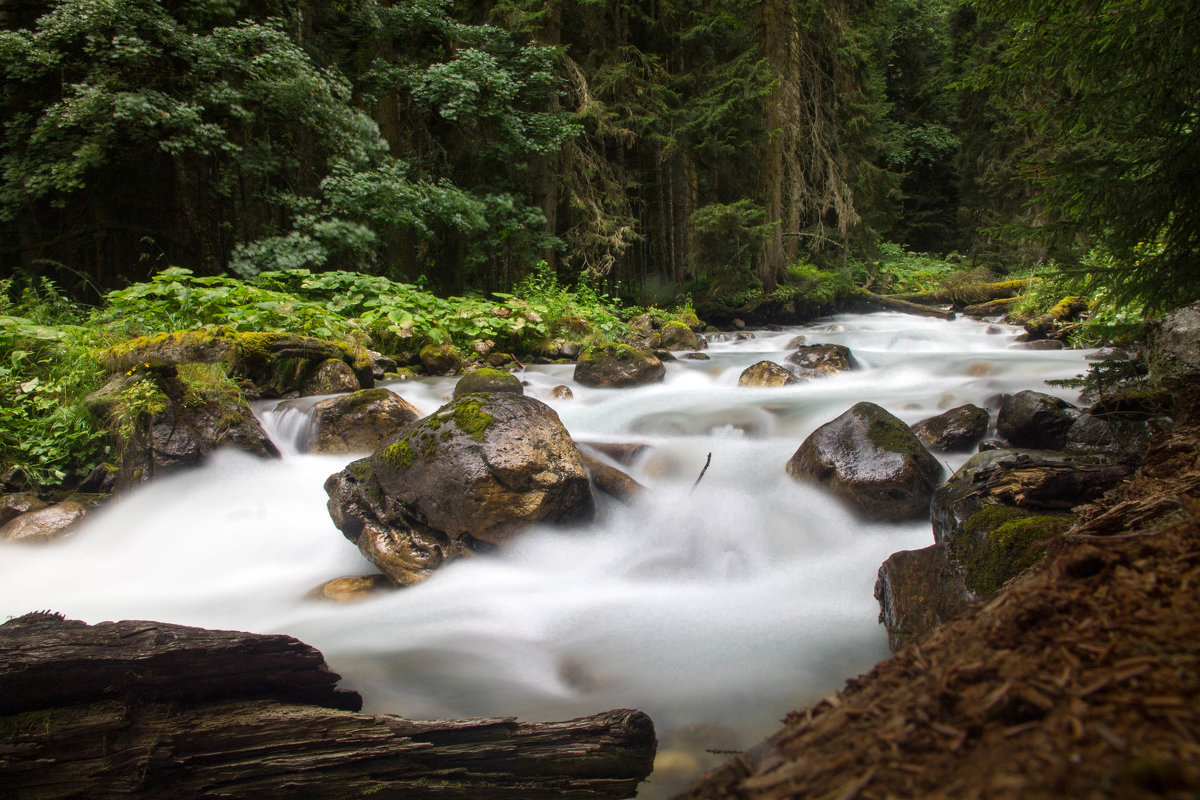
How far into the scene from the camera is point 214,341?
23.3ft

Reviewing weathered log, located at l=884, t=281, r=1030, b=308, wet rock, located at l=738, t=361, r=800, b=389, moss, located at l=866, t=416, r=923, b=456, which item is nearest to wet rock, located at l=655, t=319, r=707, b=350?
wet rock, located at l=738, t=361, r=800, b=389

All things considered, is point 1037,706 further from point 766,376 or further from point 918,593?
point 766,376

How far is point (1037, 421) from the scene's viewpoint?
17.2 feet

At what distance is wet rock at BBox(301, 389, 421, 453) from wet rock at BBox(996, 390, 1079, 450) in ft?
18.7

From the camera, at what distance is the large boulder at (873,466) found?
15.5 ft

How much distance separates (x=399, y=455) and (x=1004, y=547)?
3924 millimetres

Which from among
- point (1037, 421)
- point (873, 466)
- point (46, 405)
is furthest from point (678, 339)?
point (46, 405)

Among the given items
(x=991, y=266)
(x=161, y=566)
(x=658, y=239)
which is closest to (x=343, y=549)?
(x=161, y=566)

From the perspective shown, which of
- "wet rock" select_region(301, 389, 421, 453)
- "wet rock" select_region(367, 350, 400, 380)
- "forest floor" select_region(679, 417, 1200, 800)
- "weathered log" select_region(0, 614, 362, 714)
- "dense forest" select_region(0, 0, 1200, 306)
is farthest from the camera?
"wet rock" select_region(367, 350, 400, 380)

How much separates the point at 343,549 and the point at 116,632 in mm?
2735

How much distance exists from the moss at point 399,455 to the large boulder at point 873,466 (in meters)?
3.26

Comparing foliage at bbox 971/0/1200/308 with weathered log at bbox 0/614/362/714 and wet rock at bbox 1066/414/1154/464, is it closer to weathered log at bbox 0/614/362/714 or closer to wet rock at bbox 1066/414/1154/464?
wet rock at bbox 1066/414/1154/464

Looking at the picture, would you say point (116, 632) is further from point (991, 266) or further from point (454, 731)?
point (991, 266)

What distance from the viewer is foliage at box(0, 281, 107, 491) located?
5691mm
